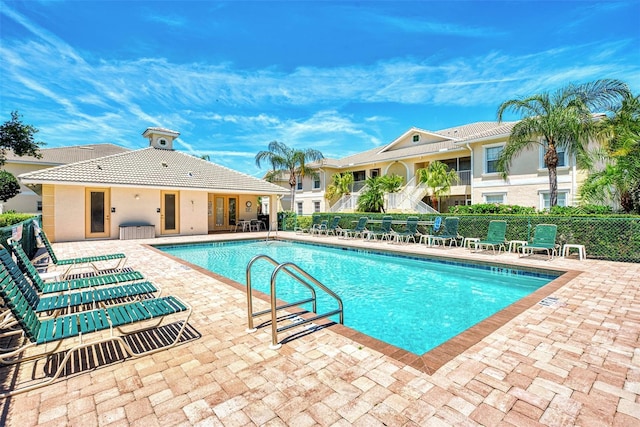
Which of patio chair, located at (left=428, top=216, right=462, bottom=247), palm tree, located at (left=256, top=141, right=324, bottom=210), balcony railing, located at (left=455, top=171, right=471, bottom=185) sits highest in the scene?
palm tree, located at (left=256, top=141, right=324, bottom=210)

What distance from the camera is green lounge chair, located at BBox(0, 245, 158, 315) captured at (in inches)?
146

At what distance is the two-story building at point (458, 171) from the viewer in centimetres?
1742

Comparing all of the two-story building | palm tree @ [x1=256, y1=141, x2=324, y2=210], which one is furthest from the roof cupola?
the two-story building

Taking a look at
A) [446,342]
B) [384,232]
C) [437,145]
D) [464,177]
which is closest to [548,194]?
[464,177]

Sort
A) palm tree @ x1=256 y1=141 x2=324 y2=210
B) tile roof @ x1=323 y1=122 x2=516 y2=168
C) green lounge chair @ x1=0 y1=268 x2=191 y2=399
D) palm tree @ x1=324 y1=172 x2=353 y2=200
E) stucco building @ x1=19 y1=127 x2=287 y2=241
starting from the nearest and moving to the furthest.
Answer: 1. green lounge chair @ x1=0 y1=268 x2=191 y2=399
2. stucco building @ x1=19 y1=127 x2=287 y2=241
3. tile roof @ x1=323 y1=122 x2=516 y2=168
4. palm tree @ x1=324 y1=172 x2=353 y2=200
5. palm tree @ x1=256 y1=141 x2=324 y2=210

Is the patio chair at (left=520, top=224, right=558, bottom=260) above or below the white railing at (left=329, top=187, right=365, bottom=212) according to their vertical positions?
below

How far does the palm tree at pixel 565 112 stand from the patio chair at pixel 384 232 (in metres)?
7.19

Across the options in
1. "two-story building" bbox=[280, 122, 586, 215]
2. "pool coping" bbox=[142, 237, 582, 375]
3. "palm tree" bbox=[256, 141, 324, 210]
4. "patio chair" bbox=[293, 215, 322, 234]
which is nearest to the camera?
"pool coping" bbox=[142, 237, 582, 375]

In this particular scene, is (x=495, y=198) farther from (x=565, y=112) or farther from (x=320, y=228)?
(x=320, y=228)

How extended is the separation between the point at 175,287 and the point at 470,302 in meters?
6.42

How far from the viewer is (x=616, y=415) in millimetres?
2555

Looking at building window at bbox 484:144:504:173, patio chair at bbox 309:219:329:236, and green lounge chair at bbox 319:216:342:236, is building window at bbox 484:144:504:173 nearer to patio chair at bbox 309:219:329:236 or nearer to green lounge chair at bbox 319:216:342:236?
green lounge chair at bbox 319:216:342:236

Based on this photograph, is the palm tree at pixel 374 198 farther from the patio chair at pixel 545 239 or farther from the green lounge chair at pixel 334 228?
the patio chair at pixel 545 239

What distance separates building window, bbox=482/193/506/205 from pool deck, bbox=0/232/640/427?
15.7 metres
